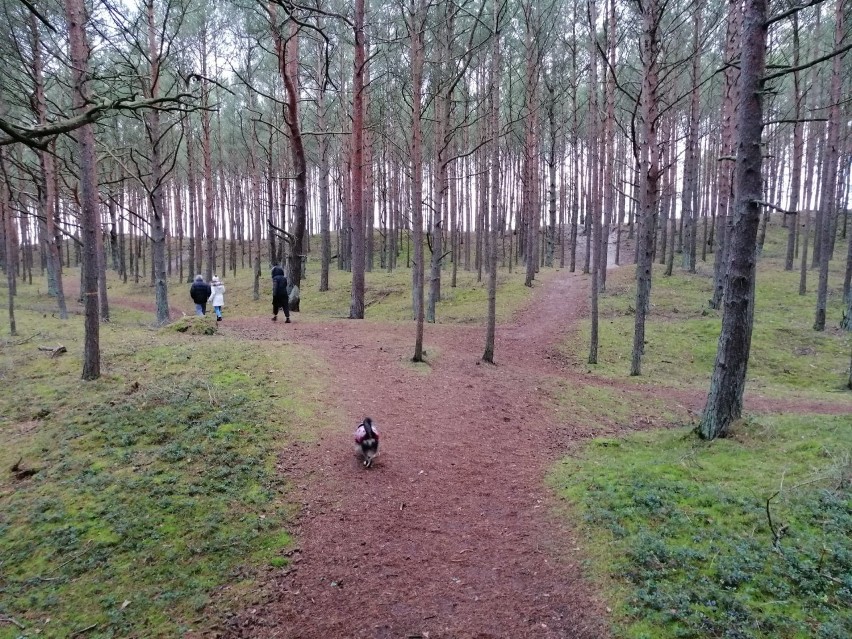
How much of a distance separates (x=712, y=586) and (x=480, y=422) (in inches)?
190

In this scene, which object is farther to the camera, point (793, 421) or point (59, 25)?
point (59, 25)

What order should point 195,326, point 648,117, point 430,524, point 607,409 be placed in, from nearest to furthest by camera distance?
point 430,524 → point 607,409 → point 648,117 → point 195,326

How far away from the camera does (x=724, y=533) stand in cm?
399

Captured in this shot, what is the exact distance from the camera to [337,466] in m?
6.00

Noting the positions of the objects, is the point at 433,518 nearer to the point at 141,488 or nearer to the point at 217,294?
the point at 141,488

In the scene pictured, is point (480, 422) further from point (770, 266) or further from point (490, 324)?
point (770, 266)

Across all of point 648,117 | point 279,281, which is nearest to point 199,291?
point 279,281

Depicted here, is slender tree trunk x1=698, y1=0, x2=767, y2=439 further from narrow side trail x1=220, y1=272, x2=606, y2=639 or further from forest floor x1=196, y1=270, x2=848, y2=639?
narrow side trail x1=220, y1=272, x2=606, y2=639

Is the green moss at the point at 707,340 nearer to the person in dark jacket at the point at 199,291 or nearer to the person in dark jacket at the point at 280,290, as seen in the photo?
the person in dark jacket at the point at 280,290

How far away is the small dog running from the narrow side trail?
0.59 feet

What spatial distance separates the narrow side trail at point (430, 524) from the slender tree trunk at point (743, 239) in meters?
2.43

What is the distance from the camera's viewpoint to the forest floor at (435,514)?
3.70m

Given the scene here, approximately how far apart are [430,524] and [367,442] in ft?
4.47

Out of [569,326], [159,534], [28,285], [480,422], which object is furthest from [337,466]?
[28,285]
